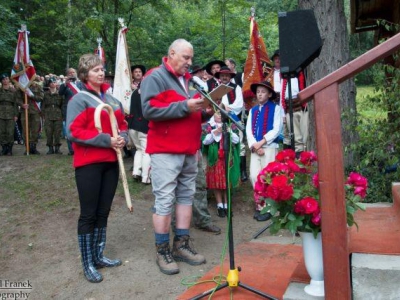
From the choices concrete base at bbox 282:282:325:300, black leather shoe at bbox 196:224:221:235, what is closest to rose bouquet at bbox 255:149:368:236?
concrete base at bbox 282:282:325:300

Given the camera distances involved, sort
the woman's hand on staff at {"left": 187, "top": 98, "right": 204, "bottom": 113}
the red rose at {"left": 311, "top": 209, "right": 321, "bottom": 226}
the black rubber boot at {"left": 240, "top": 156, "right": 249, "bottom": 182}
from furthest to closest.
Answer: the black rubber boot at {"left": 240, "top": 156, "right": 249, "bottom": 182} → the woman's hand on staff at {"left": 187, "top": 98, "right": 204, "bottom": 113} → the red rose at {"left": 311, "top": 209, "right": 321, "bottom": 226}

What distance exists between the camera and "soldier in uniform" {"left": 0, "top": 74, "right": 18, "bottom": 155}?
990cm

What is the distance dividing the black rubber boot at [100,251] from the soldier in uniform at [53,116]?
6.28 m

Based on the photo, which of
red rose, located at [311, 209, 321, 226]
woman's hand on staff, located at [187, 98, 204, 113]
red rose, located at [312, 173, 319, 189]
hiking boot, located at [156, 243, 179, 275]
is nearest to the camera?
red rose, located at [311, 209, 321, 226]

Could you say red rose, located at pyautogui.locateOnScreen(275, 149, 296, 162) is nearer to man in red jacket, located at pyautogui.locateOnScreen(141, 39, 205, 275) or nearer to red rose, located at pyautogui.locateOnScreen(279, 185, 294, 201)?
red rose, located at pyautogui.locateOnScreen(279, 185, 294, 201)

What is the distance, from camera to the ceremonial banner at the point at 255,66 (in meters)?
7.53

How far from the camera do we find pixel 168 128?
3.89 m

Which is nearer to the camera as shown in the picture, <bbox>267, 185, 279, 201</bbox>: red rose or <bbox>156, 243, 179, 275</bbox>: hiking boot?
<bbox>267, 185, 279, 201</bbox>: red rose

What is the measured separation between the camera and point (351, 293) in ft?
8.61

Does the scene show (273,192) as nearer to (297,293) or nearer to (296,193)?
(296,193)

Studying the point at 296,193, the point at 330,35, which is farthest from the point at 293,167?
the point at 330,35

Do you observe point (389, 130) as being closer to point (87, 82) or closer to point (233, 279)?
point (233, 279)

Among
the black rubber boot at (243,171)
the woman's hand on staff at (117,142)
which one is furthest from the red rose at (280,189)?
the black rubber boot at (243,171)

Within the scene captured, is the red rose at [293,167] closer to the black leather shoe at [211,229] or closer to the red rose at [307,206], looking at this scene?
the red rose at [307,206]
